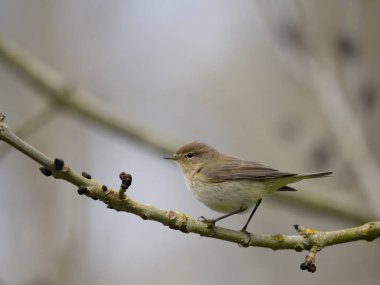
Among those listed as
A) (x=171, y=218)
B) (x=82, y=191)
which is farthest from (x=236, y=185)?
(x=82, y=191)

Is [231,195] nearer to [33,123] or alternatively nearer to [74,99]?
[33,123]

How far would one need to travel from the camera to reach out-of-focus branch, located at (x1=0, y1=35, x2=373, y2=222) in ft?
17.0

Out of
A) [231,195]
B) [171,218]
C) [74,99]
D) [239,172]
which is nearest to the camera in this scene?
[171,218]

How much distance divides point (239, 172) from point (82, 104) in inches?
74.7

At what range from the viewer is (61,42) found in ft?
30.2

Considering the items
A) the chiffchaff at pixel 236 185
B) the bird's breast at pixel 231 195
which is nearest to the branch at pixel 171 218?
the chiffchaff at pixel 236 185

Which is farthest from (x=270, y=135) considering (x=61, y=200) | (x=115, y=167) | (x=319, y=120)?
(x=61, y=200)

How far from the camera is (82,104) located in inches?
213

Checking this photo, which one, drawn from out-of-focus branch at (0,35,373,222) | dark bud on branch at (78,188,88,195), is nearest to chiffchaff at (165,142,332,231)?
out-of-focus branch at (0,35,373,222)

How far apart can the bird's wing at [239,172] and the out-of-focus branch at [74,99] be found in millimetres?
1049

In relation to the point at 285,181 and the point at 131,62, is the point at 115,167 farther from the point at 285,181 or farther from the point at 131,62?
the point at 285,181

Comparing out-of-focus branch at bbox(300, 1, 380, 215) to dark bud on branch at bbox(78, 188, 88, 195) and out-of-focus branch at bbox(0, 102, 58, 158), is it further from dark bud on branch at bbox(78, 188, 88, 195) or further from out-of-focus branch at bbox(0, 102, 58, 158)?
dark bud on branch at bbox(78, 188, 88, 195)

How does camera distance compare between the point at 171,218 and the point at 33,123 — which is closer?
the point at 171,218

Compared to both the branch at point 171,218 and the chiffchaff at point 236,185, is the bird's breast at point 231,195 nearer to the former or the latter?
the chiffchaff at point 236,185
